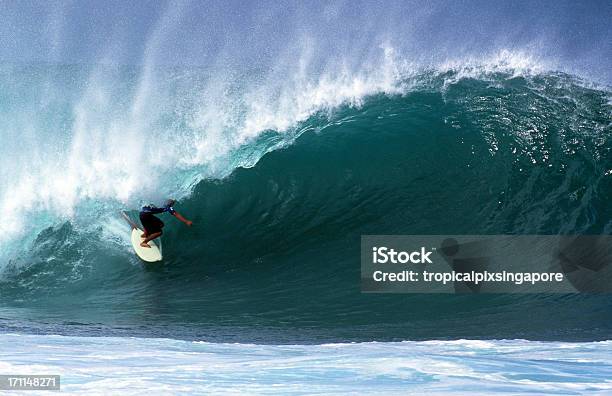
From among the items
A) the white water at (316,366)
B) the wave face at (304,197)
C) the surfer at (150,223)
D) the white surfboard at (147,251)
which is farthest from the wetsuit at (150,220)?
the white water at (316,366)

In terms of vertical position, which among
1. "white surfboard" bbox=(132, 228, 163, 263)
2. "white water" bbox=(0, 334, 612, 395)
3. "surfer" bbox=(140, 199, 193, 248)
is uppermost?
"surfer" bbox=(140, 199, 193, 248)

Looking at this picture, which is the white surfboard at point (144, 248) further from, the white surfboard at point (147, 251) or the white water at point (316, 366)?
the white water at point (316, 366)

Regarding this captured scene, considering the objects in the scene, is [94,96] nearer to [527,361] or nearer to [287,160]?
[287,160]

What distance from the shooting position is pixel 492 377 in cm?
559

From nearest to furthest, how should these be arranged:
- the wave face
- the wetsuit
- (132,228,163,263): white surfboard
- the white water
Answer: the white water < the wave face < the wetsuit < (132,228,163,263): white surfboard

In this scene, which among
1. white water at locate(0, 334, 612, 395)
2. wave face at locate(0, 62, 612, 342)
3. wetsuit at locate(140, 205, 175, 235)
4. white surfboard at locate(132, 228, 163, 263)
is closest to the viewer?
white water at locate(0, 334, 612, 395)

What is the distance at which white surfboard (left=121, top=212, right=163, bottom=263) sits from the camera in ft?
32.7

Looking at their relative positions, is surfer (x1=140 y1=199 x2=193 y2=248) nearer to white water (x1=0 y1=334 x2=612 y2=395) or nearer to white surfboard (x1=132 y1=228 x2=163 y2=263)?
white surfboard (x1=132 y1=228 x2=163 y2=263)

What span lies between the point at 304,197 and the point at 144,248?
2.58 m

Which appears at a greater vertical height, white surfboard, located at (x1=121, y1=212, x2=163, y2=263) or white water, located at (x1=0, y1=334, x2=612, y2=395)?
white surfboard, located at (x1=121, y1=212, x2=163, y2=263)

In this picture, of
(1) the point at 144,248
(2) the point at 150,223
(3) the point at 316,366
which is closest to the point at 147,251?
(1) the point at 144,248

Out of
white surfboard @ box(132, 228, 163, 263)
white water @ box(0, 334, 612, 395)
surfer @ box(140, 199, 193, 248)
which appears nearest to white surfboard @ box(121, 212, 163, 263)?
white surfboard @ box(132, 228, 163, 263)

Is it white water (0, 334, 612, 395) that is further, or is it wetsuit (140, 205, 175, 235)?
wetsuit (140, 205, 175, 235)

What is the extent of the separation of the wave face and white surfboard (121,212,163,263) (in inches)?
6.9
